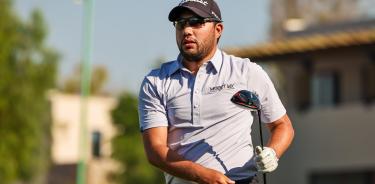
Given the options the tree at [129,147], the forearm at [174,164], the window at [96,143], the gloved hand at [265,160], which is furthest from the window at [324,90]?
the window at [96,143]

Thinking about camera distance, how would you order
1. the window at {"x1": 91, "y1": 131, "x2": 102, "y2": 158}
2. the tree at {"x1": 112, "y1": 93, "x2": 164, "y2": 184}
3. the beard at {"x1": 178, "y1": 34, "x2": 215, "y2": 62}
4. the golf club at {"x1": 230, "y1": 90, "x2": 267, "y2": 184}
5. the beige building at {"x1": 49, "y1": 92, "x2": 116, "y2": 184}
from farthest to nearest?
the window at {"x1": 91, "y1": 131, "x2": 102, "y2": 158} → the beige building at {"x1": 49, "y1": 92, "x2": 116, "y2": 184} → the tree at {"x1": 112, "y1": 93, "x2": 164, "y2": 184} → the beard at {"x1": 178, "y1": 34, "x2": 215, "y2": 62} → the golf club at {"x1": 230, "y1": 90, "x2": 267, "y2": 184}

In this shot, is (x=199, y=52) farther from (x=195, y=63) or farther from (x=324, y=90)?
(x=324, y=90)

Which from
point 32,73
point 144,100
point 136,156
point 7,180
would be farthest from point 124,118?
point 144,100

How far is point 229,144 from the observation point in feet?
27.5

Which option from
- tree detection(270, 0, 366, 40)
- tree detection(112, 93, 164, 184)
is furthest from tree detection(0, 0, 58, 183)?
tree detection(270, 0, 366, 40)

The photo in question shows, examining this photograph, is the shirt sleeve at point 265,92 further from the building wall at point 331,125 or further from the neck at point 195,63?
the building wall at point 331,125

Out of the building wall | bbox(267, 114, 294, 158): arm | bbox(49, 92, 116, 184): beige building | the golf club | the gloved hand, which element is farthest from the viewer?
bbox(49, 92, 116, 184): beige building

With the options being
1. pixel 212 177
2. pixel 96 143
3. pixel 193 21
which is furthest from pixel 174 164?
pixel 96 143

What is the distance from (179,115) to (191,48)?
17.4 inches

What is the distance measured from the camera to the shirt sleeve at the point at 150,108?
8502mm

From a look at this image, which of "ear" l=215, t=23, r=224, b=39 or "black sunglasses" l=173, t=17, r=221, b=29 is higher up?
"black sunglasses" l=173, t=17, r=221, b=29

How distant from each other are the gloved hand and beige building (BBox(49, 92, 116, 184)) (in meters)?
69.0

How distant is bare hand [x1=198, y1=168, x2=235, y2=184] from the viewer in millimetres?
8133

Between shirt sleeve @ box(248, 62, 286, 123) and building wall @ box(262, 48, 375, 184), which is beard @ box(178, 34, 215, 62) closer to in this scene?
shirt sleeve @ box(248, 62, 286, 123)
